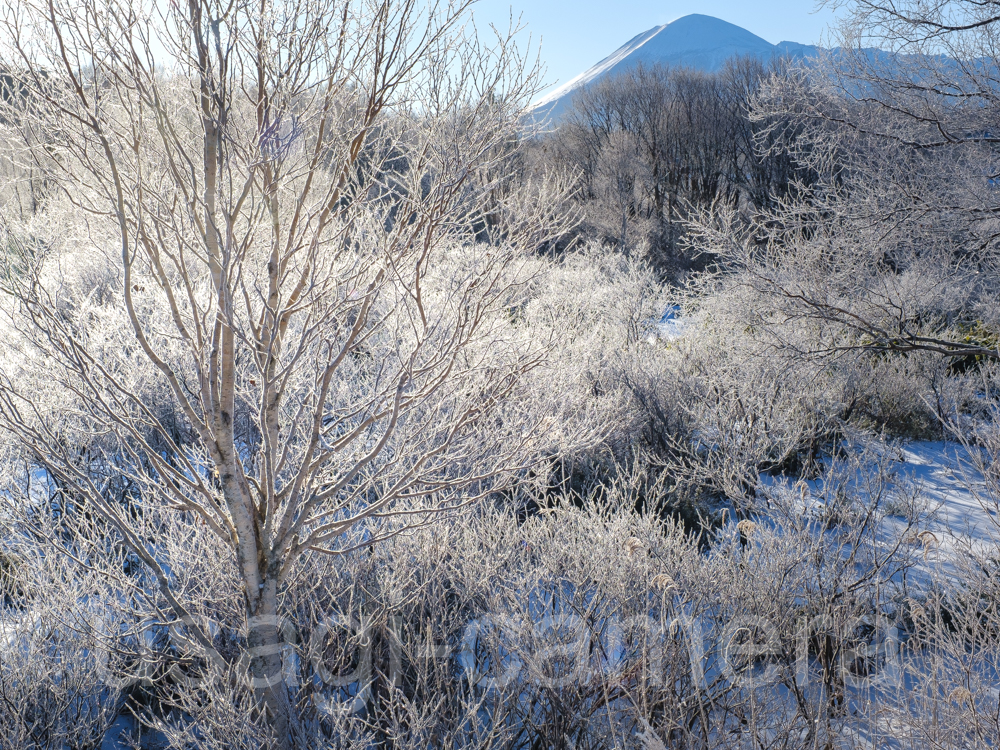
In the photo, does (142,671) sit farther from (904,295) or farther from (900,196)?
(904,295)

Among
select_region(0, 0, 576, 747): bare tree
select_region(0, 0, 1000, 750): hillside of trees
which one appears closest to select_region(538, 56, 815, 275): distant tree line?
select_region(0, 0, 1000, 750): hillside of trees

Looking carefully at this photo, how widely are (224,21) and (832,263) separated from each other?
7.13m

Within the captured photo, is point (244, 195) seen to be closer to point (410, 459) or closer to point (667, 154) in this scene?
point (410, 459)

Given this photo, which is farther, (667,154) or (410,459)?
(667,154)

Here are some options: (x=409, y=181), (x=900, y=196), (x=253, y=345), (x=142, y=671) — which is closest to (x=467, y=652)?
(x=142, y=671)

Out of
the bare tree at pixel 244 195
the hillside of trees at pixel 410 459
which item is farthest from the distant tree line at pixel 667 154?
the bare tree at pixel 244 195

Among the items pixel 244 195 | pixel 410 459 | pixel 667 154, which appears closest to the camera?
pixel 244 195

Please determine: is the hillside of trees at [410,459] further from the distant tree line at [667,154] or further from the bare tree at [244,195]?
the distant tree line at [667,154]

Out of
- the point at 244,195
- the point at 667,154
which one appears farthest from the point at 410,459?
the point at 667,154

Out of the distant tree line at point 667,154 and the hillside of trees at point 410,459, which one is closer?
the hillside of trees at point 410,459

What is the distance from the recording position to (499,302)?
3.21m

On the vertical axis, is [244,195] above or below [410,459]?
above

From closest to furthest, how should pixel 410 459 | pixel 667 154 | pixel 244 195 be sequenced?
pixel 244 195
pixel 410 459
pixel 667 154

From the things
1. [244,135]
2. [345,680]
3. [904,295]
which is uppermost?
[244,135]
